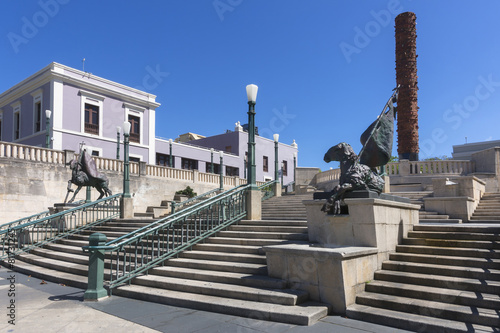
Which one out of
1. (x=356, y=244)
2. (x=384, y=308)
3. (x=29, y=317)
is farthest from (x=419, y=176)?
(x=29, y=317)

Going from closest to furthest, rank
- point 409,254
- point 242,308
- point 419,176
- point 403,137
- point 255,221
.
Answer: point 242,308, point 409,254, point 255,221, point 419,176, point 403,137

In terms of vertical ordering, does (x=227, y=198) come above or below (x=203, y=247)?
above

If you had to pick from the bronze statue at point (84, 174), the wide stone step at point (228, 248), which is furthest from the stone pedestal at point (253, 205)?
the bronze statue at point (84, 174)

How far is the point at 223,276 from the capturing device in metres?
7.24

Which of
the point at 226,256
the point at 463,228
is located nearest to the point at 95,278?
the point at 226,256

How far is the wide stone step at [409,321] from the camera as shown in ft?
15.2

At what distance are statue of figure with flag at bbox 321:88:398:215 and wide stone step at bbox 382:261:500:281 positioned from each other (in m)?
1.47

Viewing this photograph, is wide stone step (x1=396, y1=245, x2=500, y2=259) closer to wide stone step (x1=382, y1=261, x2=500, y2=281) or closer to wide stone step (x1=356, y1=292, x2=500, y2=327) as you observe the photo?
wide stone step (x1=382, y1=261, x2=500, y2=281)

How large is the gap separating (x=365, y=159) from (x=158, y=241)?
546 centimetres

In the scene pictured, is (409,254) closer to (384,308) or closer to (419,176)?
(384,308)

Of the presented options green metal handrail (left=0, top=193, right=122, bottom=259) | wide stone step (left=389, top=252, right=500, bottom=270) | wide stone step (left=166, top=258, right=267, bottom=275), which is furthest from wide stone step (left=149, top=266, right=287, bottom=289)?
green metal handrail (left=0, top=193, right=122, bottom=259)

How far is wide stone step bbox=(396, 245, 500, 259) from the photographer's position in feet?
20.8

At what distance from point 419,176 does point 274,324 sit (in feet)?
60.7

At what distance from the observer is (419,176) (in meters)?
21.0
